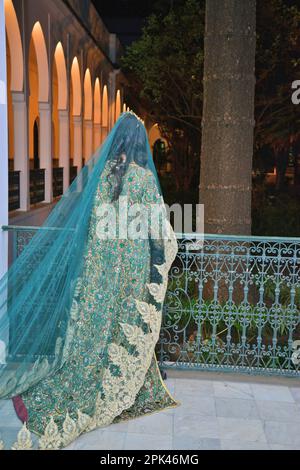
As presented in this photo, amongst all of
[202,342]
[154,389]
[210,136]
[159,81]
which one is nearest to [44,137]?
[159,81]

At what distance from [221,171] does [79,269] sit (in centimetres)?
189

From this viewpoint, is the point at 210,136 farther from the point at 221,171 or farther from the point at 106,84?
the point at 106,84

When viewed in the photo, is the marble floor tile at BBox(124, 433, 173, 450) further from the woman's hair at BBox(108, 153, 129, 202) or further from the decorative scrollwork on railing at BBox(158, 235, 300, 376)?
the woman's hair at BBox(108, 153, 129, 202)

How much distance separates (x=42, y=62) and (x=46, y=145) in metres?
1.69

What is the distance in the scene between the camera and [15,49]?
29.2ft

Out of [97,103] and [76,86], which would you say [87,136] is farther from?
[76,86]

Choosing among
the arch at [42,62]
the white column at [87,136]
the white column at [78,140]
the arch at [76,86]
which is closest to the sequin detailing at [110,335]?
the arch at [42,62]

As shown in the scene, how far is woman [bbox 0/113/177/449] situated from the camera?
296cm

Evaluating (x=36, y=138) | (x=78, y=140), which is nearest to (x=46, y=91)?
(x=78, y=140)

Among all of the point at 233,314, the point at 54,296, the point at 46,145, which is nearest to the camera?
the point at 54,296

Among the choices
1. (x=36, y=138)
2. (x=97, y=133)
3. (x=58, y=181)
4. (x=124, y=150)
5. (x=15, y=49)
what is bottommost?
(x=58, y=181)

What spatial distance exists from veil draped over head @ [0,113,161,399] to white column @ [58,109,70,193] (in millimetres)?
10245

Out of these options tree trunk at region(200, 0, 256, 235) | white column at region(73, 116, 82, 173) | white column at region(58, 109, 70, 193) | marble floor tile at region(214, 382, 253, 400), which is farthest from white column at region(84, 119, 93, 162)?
marble floor tile at region(214, 382, 253, 400)
